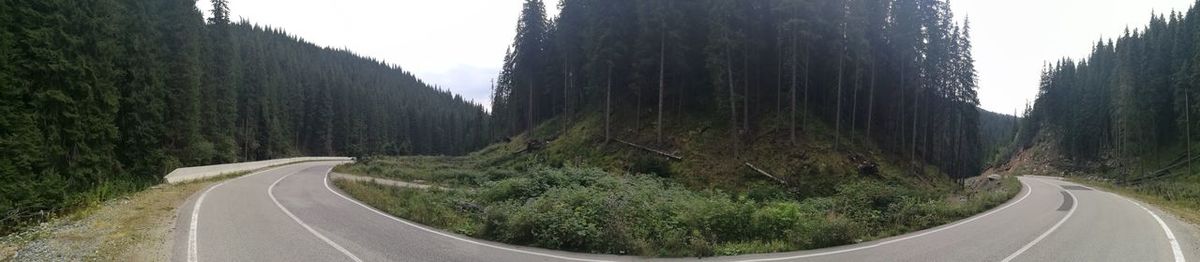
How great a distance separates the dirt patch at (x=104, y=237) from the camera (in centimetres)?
1006

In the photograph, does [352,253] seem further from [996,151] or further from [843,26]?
[996,151]

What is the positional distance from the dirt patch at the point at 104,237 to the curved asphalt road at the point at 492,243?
489mm

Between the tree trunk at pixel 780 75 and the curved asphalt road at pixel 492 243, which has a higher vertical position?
the tree trunk at pixel 780 75

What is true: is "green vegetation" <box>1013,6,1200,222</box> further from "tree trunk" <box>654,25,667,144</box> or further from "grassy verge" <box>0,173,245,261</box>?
"grassy verge" <box>0,173,245,261</box>

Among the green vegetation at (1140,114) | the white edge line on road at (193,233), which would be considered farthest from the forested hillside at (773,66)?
the white edge line on road at (193,233)

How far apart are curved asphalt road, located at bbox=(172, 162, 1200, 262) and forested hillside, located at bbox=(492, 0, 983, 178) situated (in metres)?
19.2

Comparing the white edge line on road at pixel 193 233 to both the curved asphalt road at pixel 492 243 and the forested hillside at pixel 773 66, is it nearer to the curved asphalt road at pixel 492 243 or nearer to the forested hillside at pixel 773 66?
the curved asphalt road at pixel 492 243

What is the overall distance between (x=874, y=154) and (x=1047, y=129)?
9202 cm

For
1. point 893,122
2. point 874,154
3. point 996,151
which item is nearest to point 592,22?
point 874,154

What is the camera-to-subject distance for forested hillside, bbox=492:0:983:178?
35188 mm

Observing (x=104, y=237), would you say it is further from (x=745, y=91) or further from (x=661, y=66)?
(x=745, y=91)

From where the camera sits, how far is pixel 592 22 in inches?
1631

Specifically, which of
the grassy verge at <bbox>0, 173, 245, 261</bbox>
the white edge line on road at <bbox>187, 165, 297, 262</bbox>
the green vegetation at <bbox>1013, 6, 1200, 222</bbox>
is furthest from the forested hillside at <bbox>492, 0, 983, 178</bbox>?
the grassy verge at <bbox>0, 173, 245, 261</bbox>

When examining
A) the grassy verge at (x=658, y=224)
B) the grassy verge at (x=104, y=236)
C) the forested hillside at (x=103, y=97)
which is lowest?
the grassy verge at (x=104, y=236)
